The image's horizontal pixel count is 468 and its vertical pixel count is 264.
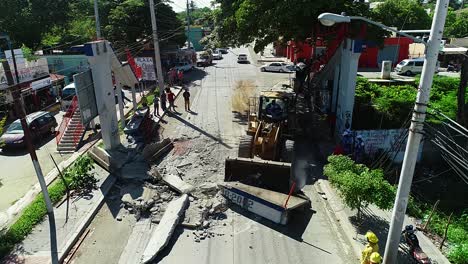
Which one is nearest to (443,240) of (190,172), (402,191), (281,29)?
(402,191)

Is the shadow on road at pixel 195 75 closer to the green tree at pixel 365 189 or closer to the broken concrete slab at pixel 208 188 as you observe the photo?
the broken concrete slab at pixel 208 188

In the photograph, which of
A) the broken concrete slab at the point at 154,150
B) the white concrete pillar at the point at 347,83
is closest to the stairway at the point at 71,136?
the broken concrete slab at the point at 154,150

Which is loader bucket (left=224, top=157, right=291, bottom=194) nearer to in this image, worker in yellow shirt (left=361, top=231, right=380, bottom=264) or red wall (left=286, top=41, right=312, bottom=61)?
worker in yellow shirt (left=361, top=231, right=380, bottom=264)

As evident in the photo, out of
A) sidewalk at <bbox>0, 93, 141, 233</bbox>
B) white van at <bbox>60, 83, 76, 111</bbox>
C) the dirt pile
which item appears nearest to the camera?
sidewalk at <bbox>0, 93, 141, 233</bbox>

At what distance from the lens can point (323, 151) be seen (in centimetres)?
1838

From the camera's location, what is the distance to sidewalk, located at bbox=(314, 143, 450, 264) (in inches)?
409

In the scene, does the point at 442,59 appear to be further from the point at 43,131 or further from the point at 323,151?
the point at 43,131

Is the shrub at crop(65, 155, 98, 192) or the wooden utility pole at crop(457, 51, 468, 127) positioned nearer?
the shrub at crop(65, 155, 98, 192)

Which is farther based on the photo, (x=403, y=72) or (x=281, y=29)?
(x=403, y=72)

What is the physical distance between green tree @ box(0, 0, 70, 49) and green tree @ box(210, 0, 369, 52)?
28154 millimetres

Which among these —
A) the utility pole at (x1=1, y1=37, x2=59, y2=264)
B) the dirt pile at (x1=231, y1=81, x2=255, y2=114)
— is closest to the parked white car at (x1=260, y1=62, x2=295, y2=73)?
the dirt pile at (x1=231, y1=81, x2=255, y2=114)

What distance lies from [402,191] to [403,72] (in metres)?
35.0

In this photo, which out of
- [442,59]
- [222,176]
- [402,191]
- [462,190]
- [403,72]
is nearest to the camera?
[402,191]

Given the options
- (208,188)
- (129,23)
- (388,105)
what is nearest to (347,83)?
(388,105)
